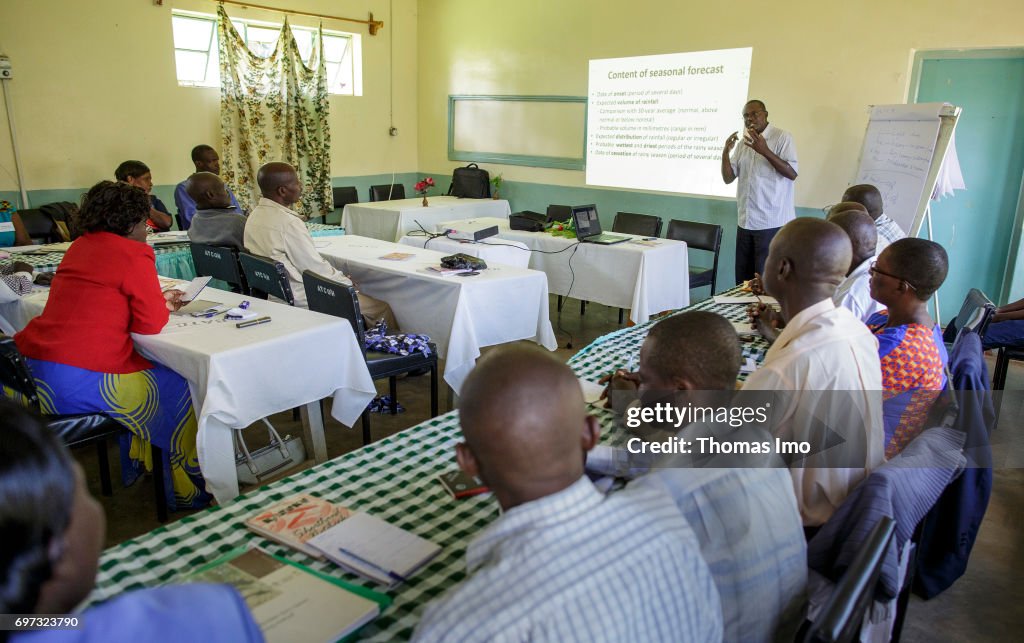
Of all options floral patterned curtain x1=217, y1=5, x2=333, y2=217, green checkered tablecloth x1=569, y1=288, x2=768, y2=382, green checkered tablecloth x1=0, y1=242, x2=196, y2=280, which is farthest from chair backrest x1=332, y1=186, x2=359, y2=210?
green checkered tablecloth x1=569, y1=288, x2=768, y2=382

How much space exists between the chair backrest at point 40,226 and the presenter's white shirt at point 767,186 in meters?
5.14

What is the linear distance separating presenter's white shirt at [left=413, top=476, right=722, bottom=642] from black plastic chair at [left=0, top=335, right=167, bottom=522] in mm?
1864

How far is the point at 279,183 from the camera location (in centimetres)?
367

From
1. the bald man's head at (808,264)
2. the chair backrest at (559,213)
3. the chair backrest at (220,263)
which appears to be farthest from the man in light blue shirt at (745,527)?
the chair backrest at (559,213)

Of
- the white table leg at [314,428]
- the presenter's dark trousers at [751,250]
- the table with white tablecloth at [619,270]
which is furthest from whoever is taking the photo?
the presenter's dark trousers at [751,250]

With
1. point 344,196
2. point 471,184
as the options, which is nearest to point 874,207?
point 471,184

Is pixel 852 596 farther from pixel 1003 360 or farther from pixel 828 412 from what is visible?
pixel 1003 360

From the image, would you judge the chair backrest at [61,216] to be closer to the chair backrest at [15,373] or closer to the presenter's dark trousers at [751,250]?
the chair backrest at [15,373]

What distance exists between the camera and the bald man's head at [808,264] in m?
1.68

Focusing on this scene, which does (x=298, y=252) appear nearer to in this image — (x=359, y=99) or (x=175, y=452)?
(x=175, y=452)

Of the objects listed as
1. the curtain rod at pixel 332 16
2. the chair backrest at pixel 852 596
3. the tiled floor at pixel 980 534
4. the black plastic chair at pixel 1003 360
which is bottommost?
the tiled floor at pixel 980 534

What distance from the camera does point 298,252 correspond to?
3.63 meters

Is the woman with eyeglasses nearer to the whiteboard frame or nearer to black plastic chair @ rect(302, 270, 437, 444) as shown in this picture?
black plastic chair @ rect(302, 270, 437, 444)

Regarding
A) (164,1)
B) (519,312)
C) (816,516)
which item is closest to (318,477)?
(816,516)
